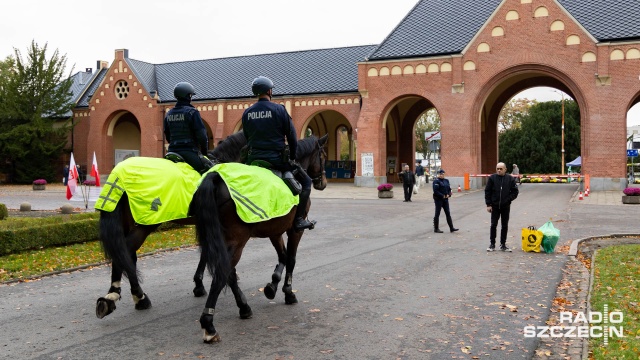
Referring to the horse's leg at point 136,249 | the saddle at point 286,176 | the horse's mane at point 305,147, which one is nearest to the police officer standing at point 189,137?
the saddle at point 286,176

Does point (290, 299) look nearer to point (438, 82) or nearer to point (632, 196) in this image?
point (632, 196)

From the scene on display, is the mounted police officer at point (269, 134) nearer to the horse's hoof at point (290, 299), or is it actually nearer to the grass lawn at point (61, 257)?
the horse's hoof at point (290, 299)

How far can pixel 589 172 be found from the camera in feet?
101

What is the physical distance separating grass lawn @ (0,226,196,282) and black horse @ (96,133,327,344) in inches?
89.0

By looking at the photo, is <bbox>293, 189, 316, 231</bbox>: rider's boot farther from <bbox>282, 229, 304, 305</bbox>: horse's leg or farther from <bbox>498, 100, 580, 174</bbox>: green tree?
Result: <bbox>498, 100, 580, 174</bbox>: green tree

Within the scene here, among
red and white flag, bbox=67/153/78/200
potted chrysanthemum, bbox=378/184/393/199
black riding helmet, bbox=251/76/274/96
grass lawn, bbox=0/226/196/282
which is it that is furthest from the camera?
potted chrysanthemum, bbox=378/184/393/199

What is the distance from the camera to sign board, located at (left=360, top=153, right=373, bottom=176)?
3708 centimetres

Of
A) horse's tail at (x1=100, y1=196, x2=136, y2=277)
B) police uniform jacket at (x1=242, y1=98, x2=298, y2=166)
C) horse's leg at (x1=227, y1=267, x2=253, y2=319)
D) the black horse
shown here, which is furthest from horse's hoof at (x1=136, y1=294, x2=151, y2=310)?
police uniform jacket at (x1=242, y1=98, x2=298, y2=166)

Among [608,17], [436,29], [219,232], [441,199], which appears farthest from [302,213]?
[436,29]

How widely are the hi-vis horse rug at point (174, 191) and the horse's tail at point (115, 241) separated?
12cm

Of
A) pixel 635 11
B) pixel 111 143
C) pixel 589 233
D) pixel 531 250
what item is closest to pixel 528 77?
pixel 635 11

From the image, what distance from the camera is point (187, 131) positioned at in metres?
7.01

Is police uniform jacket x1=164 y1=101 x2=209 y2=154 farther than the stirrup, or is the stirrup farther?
police uniform jacket x1=164 y1=101 x2=209 y2=154

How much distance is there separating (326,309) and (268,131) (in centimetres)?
228
